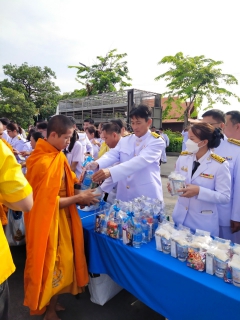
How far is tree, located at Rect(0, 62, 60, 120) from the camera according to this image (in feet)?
105

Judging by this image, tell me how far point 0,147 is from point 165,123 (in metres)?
30.1

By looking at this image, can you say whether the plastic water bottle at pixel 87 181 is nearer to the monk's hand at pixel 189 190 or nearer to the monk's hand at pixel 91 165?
the monk's hand at pixel 91 165

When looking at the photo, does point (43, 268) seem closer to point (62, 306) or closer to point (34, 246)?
point (34, 246)

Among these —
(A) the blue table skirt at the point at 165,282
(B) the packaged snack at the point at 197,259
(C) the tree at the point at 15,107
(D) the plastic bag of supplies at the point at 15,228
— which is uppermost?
(C) the tree at the point at 15,107

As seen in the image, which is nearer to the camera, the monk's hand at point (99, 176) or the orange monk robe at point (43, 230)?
the orange monk robe at point (43, 230)

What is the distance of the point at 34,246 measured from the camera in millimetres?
1883

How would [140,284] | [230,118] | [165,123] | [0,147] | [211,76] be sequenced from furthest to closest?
[165,123], [211,76], [230,118], [140,284], [0,147]

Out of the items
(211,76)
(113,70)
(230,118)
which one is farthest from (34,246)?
(113,70)

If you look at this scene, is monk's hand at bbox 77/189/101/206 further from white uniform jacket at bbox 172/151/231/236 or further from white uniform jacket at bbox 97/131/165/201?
white uniform jacket at bbox 172/151/231/236

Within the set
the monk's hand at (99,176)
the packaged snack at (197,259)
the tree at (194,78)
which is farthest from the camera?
the tree at (194,78)

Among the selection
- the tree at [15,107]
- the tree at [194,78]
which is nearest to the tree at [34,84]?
the tree at [15,107]

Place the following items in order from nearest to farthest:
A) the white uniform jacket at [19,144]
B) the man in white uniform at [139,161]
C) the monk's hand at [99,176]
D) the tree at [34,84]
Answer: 1. the monk's hand at [99,176]
2. the man in white uniform at [139,161]
3. the white uniform jacket at [19,144]
4. the tree at [34,84]

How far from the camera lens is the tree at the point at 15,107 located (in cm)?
2511

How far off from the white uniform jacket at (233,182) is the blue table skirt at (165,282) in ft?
3.22
